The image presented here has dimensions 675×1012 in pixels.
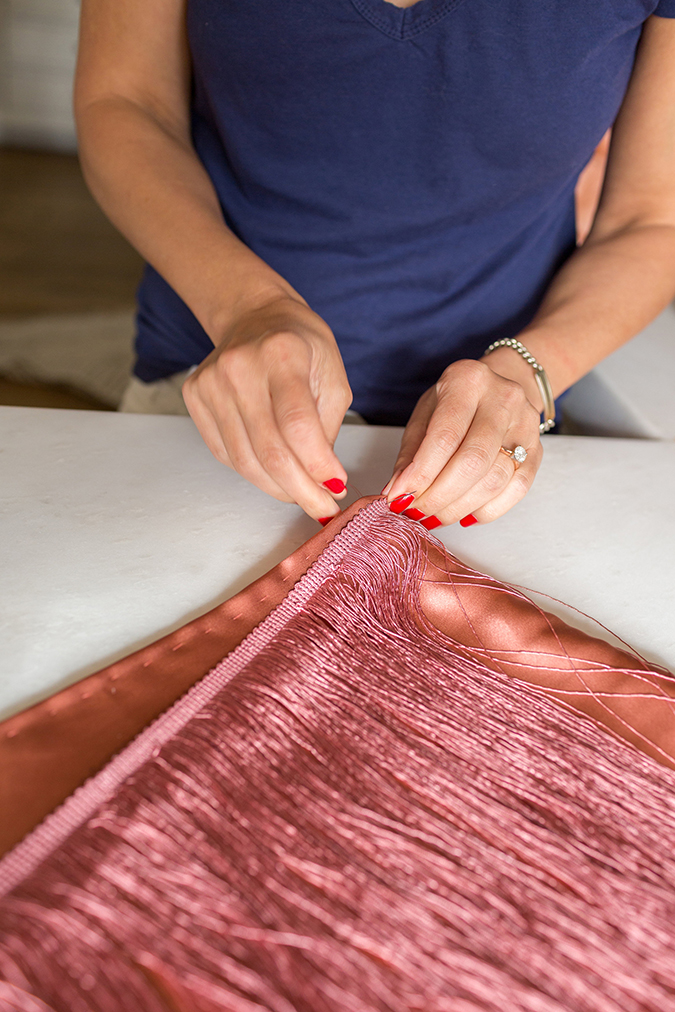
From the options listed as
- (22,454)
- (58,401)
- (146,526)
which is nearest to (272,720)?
(146,526)

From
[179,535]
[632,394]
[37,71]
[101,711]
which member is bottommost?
[101,711]

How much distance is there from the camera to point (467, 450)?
502 mm

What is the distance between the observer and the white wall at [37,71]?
341cm

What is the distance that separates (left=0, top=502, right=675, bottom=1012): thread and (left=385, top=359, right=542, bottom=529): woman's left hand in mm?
109

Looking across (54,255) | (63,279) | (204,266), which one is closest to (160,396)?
(204,266)

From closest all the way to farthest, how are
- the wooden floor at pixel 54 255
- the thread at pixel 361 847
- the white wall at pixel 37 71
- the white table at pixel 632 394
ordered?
the thread at pixel 361 847 → the white table at pixel 632 394 → the wooden floor at pixel 54 255 → the white wall at pixel 37 71

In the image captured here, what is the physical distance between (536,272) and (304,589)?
0.54m

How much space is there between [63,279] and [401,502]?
229 cm

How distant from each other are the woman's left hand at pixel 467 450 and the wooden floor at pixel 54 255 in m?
1.40

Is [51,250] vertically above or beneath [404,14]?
above

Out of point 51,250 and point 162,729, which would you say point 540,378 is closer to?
point 162,729

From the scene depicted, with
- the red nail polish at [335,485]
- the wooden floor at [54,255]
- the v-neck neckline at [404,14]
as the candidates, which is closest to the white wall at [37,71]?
the wooden floor at [54,255]

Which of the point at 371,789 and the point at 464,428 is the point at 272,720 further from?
the point at 464,428

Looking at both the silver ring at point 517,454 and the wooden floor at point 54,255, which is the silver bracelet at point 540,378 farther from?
the wooden floor at point 54,255
